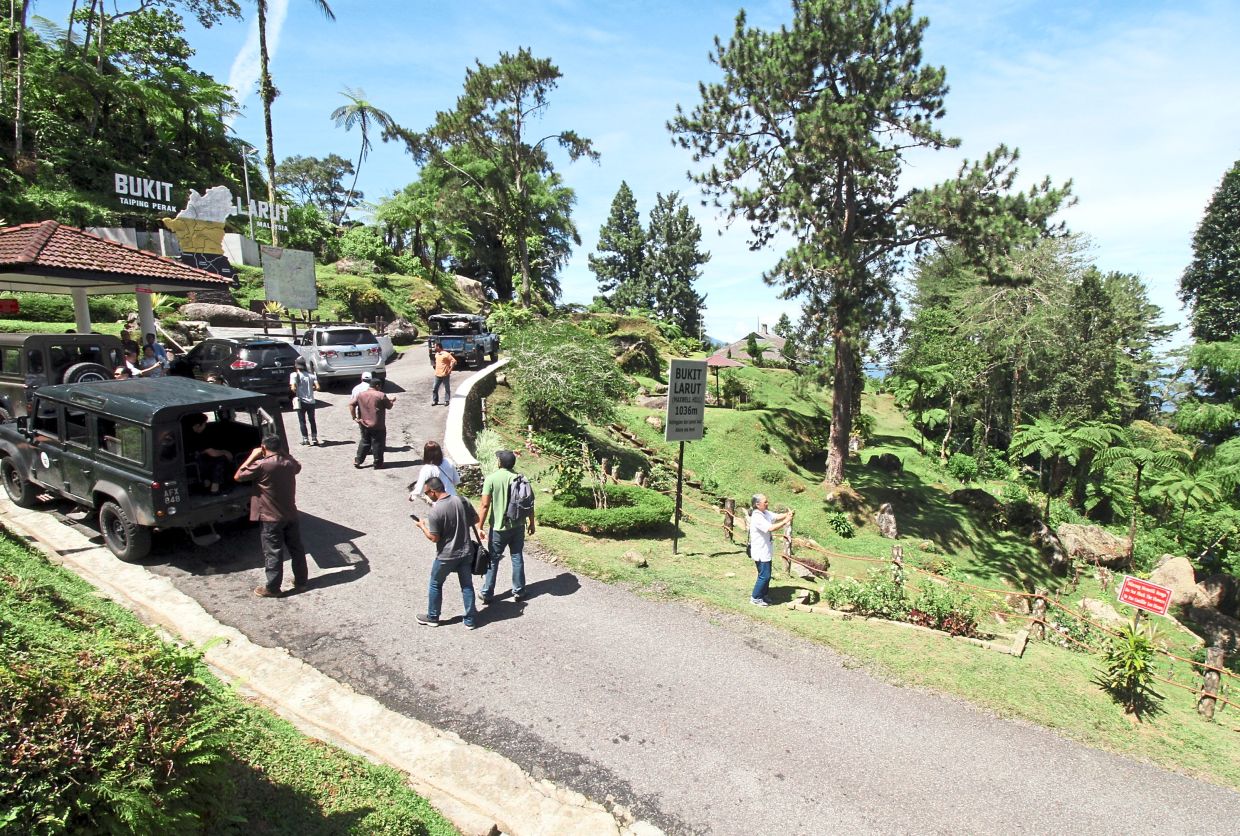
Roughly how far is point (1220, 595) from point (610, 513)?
2040cm

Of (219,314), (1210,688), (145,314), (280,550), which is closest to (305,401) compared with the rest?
(280,550)

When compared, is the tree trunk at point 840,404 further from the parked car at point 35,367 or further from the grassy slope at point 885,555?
the parked car at point 35,367

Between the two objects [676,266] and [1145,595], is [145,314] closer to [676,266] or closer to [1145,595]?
[1145,595]

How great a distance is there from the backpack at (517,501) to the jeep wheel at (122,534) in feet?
14.4

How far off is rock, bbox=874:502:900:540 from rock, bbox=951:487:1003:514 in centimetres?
525

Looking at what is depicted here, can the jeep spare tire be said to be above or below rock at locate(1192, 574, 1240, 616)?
above

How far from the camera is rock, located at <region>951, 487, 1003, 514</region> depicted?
23.7 metres

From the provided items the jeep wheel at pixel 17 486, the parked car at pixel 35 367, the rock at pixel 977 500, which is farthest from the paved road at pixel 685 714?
the rock at pixel 977 500

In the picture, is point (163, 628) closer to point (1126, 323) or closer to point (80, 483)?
point (80, 483)

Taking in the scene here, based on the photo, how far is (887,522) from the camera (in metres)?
Result: 20.5

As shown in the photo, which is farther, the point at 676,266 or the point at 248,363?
the point at 676,266

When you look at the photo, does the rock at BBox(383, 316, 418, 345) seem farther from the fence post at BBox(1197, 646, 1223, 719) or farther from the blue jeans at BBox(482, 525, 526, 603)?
the fence post at BBox(1197, 646, 1223, 719)

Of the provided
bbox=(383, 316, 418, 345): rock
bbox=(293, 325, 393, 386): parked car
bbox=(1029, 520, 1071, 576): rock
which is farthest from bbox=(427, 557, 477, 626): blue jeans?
bbox=(383, 316, 418, 345): rock

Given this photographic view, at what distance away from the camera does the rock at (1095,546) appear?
21469 mm
